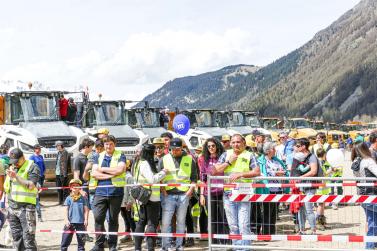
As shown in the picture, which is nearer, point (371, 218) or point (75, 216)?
point (371, 218)

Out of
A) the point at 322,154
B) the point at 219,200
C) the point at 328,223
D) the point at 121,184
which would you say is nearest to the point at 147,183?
the point at 121,184

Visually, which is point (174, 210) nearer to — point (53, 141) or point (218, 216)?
point (218, 216)

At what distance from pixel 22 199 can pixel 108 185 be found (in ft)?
3.97

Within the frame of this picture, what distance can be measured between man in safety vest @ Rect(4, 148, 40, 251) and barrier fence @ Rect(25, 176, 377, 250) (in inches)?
24.1

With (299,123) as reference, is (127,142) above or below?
below

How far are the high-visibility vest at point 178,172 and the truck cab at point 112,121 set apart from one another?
11.9 metres

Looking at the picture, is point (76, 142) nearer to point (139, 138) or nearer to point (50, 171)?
point (50, 171)

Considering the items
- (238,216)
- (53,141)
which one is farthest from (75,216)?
(53,141)

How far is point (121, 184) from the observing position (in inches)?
372

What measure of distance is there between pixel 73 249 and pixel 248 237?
3.28 metres

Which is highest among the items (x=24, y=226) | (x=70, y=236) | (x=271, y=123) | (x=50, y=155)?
(x=271, y=123)

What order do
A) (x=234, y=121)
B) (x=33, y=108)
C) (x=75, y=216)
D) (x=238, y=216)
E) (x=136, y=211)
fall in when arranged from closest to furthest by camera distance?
(x=238, y=216) → (x=75, y=216) → (x=136, y=211) → (x=33, y=108) → (x=234, y=121)

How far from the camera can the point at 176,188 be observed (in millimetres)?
9617

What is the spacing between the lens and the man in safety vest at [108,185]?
9.40m
